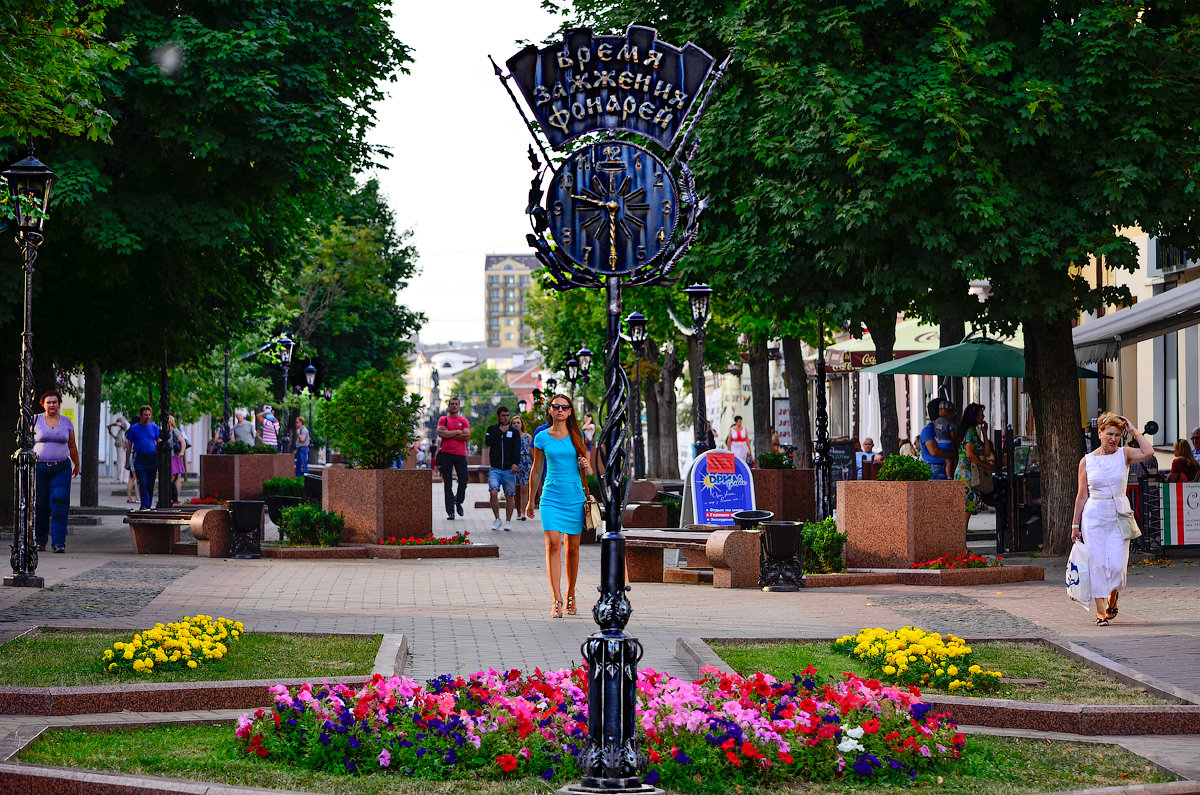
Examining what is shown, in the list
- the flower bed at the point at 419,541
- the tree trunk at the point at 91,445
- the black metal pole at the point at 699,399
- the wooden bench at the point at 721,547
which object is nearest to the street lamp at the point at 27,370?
the flower bed at the point at 419,541

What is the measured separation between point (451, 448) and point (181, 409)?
24436 mm

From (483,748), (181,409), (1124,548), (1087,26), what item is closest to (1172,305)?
(1087,26)

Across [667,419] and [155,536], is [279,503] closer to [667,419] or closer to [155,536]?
[155,536]

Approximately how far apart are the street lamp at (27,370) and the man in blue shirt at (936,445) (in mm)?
12626

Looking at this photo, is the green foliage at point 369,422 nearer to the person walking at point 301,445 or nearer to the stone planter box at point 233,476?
the stone planter box at point 233,476

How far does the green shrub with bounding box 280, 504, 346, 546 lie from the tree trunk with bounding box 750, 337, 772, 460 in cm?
1859

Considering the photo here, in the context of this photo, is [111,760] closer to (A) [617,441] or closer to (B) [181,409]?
(A) [617,441]

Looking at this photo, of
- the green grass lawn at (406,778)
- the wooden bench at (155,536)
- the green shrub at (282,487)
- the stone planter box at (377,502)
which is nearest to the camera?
the green grass lawn at (406,778)

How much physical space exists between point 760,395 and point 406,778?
108 ft

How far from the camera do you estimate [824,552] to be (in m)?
15.8

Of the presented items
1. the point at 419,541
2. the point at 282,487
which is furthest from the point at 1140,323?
the point at 282,487

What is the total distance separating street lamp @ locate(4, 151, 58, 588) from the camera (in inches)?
583

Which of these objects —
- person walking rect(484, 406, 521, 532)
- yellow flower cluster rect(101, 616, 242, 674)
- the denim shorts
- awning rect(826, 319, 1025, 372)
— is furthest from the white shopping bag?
awning rect(826, 319, 1025, 372)

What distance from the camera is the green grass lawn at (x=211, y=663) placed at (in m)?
8.48
